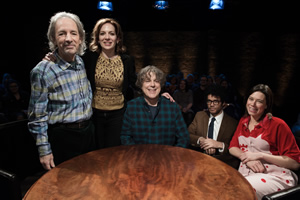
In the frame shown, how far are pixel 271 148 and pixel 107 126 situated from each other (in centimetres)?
150

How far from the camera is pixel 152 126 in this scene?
1979mm

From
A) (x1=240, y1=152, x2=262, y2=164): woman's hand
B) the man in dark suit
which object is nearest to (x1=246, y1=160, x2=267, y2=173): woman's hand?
(x1=240, y1=152, x2=262, y2=164): woman's hand

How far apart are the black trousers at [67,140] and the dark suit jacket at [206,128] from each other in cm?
107

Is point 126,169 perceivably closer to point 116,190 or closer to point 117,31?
point 116,190

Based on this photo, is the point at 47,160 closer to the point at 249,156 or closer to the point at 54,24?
the point at 54,24

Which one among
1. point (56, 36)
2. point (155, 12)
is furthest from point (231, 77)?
point (56, 36)

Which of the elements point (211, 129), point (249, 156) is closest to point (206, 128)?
point (211, 129)

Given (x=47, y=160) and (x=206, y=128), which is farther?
(x=206, y=128)

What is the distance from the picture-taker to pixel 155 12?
783 centimetres

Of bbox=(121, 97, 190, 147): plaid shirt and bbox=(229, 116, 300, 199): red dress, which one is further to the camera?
bbox=(121, 97, 190, 147): plaid shirt

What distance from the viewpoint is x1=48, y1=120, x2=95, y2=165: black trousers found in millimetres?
1697

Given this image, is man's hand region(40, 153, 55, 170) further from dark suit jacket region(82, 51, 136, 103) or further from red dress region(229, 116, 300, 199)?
red dress region(229, 116, 300, 199)

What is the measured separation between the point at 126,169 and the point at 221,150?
114cm

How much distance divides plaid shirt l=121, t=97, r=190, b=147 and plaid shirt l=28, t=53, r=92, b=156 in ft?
1.29
